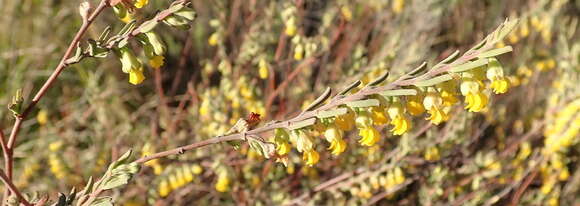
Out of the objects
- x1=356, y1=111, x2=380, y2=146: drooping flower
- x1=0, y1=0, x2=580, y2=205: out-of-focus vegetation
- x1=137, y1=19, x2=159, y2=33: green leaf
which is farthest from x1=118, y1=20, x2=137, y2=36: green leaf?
x1=356, y1=111, x2=380, y2=146: drooping flower

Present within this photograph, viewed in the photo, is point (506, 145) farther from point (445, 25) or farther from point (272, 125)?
point (272, 125)

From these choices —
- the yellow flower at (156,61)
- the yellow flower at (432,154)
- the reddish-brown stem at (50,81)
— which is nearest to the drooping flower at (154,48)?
the yellow flower at (156,61)

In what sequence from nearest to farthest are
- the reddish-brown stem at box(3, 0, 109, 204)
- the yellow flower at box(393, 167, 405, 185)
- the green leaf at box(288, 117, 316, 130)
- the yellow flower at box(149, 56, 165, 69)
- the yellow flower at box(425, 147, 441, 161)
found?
the green leaf at box(288, 117, 316, 130)
the reddish-brown stem at box(3, 0, 109, 204)
the yellow flower at box(149, 56, 165, 69)
the yellow flower at box(393, 167, 405, 185)
the yellow flower at box(425, 147, 441, 161)

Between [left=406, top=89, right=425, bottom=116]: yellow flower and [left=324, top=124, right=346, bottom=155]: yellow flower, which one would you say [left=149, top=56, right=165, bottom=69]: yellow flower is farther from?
[left=406, top=89, right=425, bottom=116]: yellow flower

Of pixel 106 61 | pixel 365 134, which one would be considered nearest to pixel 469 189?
pixel 365 134

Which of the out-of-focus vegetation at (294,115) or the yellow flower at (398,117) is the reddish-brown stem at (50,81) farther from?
the yellow flower at (398,117)

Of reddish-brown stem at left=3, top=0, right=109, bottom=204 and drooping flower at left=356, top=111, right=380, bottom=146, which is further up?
reddish-brown stem at left=3, top=0, right=109, bottom=204
